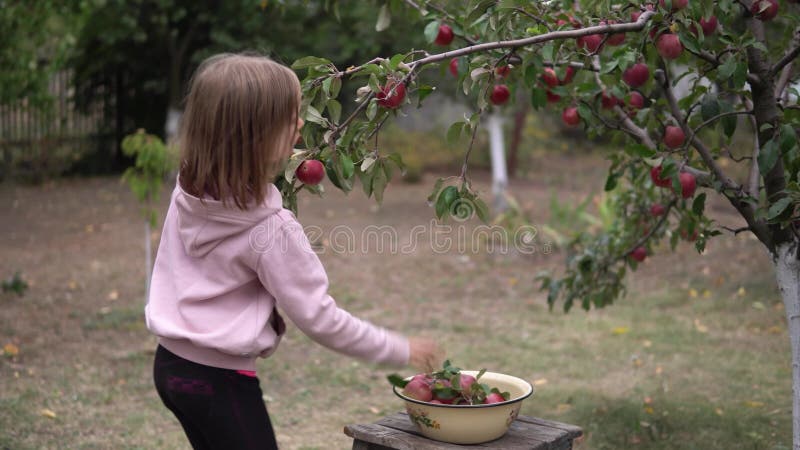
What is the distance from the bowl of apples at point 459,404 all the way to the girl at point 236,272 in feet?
1.02

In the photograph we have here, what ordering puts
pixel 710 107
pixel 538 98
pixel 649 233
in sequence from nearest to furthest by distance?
1. pixel 710 107
2. pixel 538 98
3. pixel 649 233

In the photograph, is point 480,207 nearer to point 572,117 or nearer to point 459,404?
point 459,404

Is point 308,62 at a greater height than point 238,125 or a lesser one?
greater

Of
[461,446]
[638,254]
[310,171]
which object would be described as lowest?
[461,446]

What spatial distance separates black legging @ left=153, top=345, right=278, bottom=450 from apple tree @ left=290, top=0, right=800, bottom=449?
0.54 meters

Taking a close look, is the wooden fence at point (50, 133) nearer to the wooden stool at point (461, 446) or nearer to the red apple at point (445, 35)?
the red apple at point (445, 35)

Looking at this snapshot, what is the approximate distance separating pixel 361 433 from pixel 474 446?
331 millimetres

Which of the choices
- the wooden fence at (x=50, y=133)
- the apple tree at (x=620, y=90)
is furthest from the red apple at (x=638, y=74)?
the wooden fence at (x=50, y=133)

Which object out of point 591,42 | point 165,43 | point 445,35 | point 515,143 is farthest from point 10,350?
point 165,43

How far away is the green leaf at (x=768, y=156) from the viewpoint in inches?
101

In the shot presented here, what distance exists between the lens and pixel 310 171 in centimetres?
231

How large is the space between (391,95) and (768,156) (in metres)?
1.12

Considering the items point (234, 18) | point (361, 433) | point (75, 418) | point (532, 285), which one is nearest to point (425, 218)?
point (532, 285)

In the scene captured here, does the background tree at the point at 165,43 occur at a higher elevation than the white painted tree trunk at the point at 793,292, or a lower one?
higher
